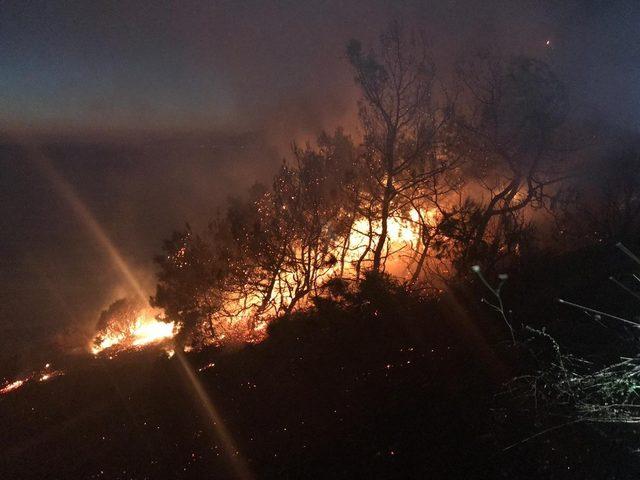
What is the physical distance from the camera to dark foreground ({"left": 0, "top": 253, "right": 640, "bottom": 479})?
433 centimetres

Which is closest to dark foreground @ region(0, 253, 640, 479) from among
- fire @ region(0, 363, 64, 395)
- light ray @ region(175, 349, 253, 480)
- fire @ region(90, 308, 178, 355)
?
light ray @ region(175, 349, 253, 480)

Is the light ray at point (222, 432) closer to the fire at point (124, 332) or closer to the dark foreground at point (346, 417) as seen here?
the dark foreground at point (346, 417)

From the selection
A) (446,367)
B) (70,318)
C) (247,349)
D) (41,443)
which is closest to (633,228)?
(446,367)

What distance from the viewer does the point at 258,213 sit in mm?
16094

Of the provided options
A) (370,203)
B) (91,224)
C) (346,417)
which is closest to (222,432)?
(346,417)

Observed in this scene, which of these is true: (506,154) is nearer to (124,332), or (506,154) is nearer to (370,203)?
(370,203)

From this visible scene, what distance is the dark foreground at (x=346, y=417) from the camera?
170 inches

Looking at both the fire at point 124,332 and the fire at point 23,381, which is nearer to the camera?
the fire at point 23,381

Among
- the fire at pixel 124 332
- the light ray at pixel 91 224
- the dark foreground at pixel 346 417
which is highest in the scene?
the light ray at pixel 91 224

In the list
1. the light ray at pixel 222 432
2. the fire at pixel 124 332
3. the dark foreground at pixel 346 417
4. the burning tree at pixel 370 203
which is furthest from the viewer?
the fire at pixel 124 332

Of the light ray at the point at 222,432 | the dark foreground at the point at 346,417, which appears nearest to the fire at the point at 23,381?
the dark foreground at the point at 346,417

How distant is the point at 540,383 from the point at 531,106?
1176 centimetres

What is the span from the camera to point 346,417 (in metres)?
5.71

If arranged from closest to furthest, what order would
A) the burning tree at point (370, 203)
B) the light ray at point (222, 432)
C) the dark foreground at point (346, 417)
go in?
the dark foreground at point (346, 417) < the light ray at point (222, 432) < the burning tree at point (370, 203)
